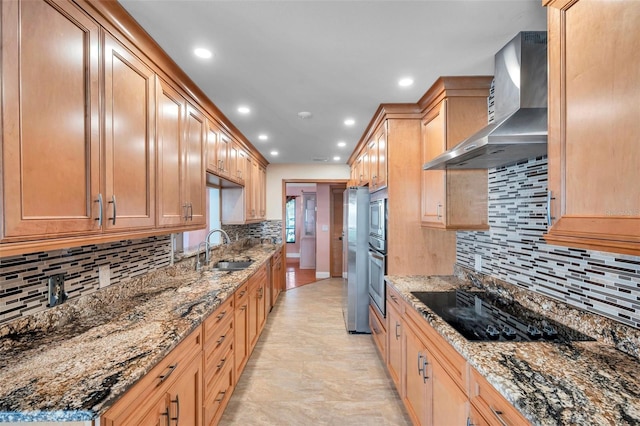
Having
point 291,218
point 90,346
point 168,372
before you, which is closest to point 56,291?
point 90,346

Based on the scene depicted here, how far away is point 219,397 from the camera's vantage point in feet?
6.08

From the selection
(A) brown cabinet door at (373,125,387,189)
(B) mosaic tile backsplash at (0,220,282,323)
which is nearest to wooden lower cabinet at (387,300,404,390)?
(A) brown cabinet door at (373,125,387,189)

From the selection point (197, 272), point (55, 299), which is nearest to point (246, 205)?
point (197, 272)

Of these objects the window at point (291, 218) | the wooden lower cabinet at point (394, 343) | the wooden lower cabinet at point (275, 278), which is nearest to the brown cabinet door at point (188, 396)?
the wooden lower cabinet at point (394, 343)

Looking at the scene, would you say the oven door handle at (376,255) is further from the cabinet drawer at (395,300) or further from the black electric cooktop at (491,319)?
the black electric cooktop at (491,319)

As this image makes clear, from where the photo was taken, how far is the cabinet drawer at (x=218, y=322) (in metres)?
1.63

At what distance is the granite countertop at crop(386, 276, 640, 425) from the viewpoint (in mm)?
771

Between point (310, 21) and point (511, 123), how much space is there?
116cm

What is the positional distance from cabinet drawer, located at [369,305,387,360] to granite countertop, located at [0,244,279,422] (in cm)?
156

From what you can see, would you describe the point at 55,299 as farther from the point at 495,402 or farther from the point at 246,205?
the point at 246,205

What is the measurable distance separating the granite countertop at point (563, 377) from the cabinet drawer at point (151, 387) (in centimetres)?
122

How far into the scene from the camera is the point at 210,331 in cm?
167

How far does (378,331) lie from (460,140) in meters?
1.95

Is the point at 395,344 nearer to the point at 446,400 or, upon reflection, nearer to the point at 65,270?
the point at 446,400
